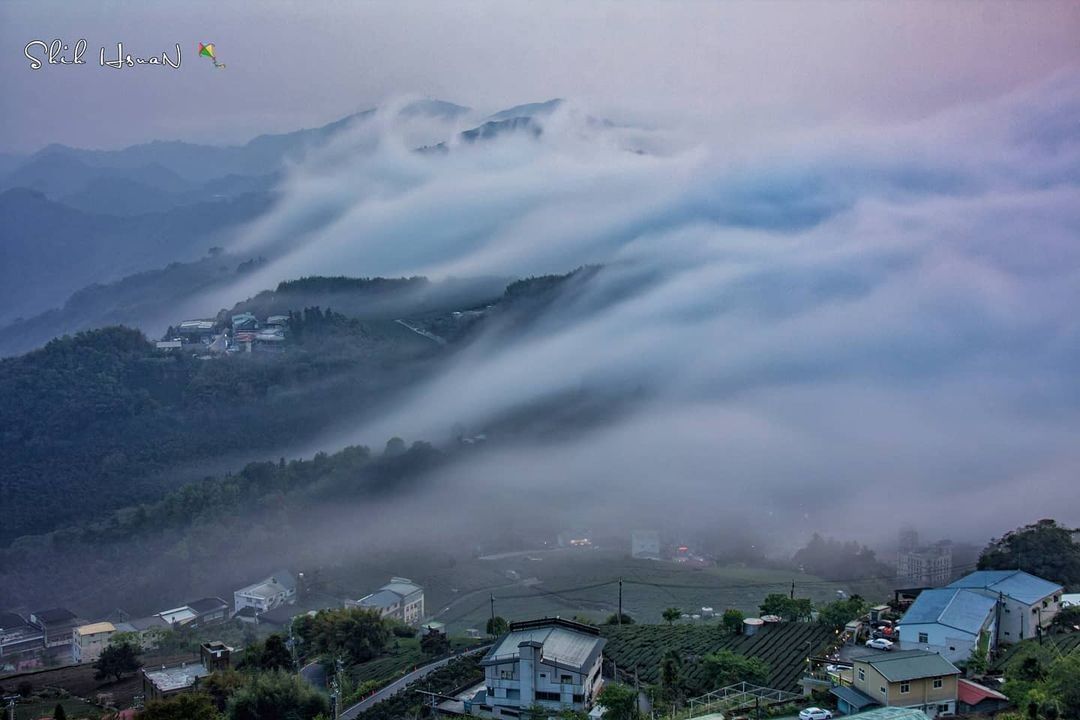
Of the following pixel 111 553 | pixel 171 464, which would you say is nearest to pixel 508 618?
pixel 111 553

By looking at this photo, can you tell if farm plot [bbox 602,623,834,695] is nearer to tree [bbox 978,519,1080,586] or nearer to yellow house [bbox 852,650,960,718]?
yellow house [bbox 852,650,960,718]

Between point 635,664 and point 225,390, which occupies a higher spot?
point 225,390

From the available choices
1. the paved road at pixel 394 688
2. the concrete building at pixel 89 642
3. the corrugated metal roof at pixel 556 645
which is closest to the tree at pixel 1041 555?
the corrugated metal roof at pixel 556 645

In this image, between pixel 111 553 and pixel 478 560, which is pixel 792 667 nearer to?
pixel 478 560

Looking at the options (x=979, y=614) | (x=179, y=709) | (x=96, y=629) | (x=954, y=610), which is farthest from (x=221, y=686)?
(x=979, y=614)

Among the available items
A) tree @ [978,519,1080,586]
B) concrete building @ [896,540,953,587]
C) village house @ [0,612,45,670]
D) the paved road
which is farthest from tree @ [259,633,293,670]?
concrete building @ [896,540,953,587]

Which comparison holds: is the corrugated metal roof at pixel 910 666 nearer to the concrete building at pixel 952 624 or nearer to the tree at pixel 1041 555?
the concrete building at pixel 952 624

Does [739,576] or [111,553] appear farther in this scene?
[111,553]
